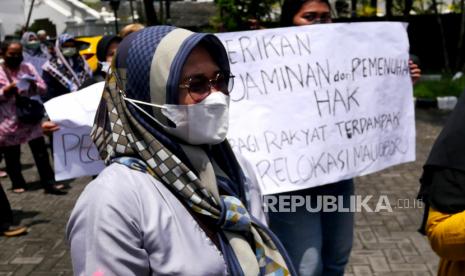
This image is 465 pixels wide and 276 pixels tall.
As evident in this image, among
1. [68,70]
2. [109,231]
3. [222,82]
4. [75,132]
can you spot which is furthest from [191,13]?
[109,231]

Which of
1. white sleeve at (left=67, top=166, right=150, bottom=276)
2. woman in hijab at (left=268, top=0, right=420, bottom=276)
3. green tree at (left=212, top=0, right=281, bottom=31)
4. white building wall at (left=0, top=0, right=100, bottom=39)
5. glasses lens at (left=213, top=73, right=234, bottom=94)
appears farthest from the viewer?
white building wall at (left=0, top=0, right=100, bottom=39)

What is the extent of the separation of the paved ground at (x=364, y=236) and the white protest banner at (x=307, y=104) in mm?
1486

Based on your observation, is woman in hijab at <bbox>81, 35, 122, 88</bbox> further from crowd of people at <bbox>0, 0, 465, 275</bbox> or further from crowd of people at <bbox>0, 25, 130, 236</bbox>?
crowd of people at <bbox>0, 0, 465, 275</bbox>

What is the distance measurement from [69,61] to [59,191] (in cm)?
146

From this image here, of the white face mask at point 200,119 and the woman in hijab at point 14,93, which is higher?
the white face mask at point 200,119

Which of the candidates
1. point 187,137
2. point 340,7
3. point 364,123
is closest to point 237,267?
point 187,137

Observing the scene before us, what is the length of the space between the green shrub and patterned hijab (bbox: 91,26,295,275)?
457 inches

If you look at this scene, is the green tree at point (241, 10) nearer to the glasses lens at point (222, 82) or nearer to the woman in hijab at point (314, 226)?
the woman in hijab at point (314, 226)

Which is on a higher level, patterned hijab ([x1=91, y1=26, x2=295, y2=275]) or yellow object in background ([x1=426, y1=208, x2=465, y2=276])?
patterned hijab ([x1=91, y1=26, x2=295, y2=275])

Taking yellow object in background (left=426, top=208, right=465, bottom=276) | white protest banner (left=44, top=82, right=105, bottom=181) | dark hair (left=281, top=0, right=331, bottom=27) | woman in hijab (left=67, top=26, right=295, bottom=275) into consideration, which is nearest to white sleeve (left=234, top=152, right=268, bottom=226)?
woman in hijab (left=67, top=26, right=295, bottom=275)

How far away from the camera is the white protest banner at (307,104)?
2.82m

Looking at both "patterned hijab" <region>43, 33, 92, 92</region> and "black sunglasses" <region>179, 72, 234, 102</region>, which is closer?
"black sunglasses" <region>179, 72, 234, 102</region>

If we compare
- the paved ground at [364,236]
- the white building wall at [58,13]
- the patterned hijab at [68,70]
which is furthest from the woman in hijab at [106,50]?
the white building wall at [58,13]

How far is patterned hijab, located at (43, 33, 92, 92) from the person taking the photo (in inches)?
233
